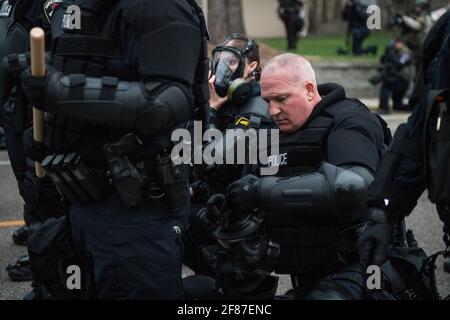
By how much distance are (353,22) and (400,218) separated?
22.4 m

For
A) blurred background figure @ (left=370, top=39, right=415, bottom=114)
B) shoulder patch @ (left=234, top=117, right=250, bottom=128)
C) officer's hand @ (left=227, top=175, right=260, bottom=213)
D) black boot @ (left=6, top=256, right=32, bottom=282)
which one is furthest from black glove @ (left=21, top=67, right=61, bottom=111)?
blurred background figure @ (left=370, top=39, right=415, bottom=114)

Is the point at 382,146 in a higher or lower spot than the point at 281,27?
higher

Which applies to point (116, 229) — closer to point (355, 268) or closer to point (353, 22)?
point (355, 268)

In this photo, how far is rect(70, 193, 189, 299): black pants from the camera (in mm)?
3438

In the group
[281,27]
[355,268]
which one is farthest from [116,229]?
[281,27]

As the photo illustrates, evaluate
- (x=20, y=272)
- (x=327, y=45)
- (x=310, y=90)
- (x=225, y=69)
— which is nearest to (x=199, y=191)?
(x=225, y=69)

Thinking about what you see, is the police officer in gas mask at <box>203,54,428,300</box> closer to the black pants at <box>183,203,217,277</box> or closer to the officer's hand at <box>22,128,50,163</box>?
the officer's hand at <box>22,128,50,163</box>

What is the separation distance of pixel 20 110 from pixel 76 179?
1579mm

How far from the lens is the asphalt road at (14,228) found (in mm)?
5684

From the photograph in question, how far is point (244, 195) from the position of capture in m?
3.43

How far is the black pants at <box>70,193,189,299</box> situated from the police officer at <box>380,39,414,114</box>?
12.0 metres

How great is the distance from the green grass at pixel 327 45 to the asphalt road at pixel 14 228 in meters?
10.8

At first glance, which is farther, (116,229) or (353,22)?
(353,22)
